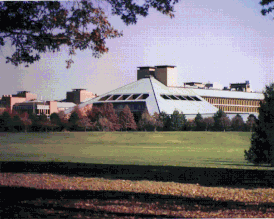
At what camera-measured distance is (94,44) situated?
10555mm

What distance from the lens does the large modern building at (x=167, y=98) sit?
88.1 m

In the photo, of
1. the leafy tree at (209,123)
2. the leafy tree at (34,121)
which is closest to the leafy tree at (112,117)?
the leafy tree at (209,123)

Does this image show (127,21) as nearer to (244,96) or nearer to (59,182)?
(59,182)

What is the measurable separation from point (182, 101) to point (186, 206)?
8550 cm

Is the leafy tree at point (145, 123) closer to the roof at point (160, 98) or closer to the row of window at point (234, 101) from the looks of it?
the roof at point (160, 98)

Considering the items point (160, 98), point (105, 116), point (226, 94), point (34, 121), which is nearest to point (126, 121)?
point (105, 116)

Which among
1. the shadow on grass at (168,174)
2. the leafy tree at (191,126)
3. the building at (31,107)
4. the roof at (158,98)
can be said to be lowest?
the shadow on grass at (168,174)

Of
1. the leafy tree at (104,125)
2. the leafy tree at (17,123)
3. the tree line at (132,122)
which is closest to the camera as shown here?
the leafy tree at (17,123)

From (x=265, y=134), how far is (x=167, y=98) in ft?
256

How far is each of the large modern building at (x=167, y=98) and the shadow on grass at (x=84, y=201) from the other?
2555 inches

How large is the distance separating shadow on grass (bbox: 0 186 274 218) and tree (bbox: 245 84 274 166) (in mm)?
7048

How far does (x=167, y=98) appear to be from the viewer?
93188mm

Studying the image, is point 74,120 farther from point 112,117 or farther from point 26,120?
point 26,120

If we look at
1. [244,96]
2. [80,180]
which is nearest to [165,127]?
[244,96]
